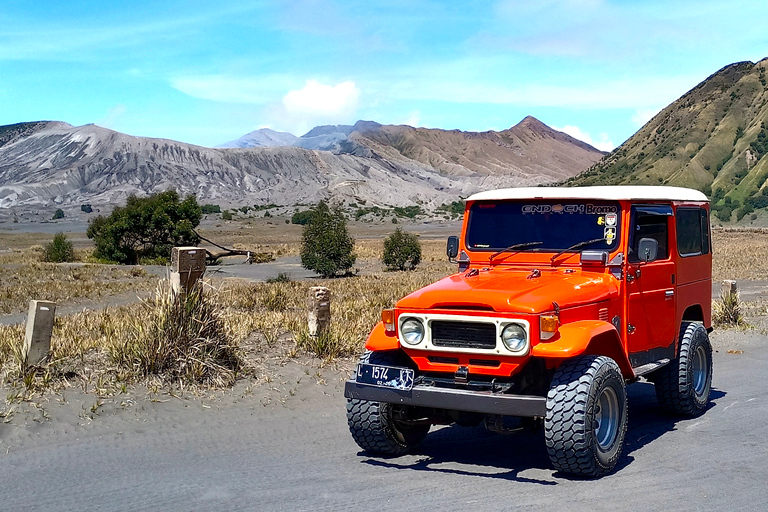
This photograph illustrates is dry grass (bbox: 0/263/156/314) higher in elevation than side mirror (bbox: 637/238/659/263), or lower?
lower

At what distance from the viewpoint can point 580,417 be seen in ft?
21.6

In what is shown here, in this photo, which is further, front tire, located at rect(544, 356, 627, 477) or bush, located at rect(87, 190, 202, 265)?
bush, located at rect(87, 190, 202, 265)

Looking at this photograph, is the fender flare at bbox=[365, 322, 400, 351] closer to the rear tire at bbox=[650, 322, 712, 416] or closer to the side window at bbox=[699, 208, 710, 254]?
the rear tire at bbox=[650, 322, 712, 416]

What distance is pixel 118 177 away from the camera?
533ft

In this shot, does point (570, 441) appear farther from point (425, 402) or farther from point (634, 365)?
point (634, 365)

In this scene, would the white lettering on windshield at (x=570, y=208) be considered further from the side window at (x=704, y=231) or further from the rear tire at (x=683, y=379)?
the side window at (x=704, y=231)

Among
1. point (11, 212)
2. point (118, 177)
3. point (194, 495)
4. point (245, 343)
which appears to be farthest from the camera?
point (118, 177)

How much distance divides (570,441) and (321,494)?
Answer: 1.99 meters

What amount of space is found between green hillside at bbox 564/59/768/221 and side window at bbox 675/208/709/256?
9915cm

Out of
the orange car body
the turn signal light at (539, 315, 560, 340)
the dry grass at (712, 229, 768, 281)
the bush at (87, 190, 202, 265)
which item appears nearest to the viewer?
the turn signal light at (539, 315, 560, 340)

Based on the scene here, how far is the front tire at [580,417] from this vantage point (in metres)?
6.60

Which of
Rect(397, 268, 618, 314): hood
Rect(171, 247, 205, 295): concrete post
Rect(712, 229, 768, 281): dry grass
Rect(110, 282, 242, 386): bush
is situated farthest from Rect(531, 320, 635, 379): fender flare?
Rect(712, 229, 768, 281): dry grass

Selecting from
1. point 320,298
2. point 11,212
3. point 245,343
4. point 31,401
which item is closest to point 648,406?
point 320,298

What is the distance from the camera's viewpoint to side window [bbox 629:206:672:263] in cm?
822
